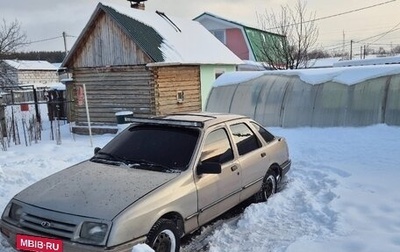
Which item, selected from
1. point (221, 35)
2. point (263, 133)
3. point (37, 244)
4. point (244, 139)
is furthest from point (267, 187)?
point (221, 35)

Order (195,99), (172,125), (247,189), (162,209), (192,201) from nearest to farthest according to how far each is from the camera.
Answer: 1. (162,209)
2. (192,201)
3. (172,125)
4. (247,189)
5. (195,99)

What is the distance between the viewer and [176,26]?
1888cm

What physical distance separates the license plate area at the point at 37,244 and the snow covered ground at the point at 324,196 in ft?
2.26

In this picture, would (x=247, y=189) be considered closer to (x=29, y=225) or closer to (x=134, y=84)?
(x=29, y=225)

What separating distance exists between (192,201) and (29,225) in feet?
5.35

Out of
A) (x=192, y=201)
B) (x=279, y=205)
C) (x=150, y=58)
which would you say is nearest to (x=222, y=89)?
(x=150, y=58)

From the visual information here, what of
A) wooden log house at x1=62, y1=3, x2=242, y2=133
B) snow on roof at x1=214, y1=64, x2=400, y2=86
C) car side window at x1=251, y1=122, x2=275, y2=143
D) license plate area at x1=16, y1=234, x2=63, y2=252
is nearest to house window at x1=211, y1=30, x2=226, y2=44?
wooden log house at x1=62, y1=3, x2=242, y2=133

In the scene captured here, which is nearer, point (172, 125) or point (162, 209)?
point (162, 209)

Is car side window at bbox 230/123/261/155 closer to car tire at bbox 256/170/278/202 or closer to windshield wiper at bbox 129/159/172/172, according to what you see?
car tire at bbox 256/170/278/202

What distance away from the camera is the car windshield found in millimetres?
4352

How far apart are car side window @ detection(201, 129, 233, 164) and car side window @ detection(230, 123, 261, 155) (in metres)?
0.24

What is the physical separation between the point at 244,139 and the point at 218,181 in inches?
43.1

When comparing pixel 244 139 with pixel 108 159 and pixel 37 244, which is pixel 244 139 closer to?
pixel 108 159

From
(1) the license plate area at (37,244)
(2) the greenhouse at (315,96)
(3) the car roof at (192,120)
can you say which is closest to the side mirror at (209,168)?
(3) the car roof at (192,120)
